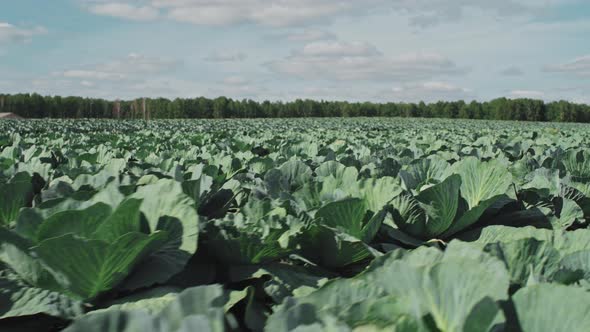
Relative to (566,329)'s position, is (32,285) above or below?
below

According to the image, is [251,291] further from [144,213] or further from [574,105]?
[574,105]

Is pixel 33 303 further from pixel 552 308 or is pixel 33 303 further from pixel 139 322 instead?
pixel 552 308

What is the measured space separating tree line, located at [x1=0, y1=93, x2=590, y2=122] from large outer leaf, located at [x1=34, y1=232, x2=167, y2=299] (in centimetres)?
8021

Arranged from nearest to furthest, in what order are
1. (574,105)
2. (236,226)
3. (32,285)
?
(32,285)
(236,226)
(574,105)

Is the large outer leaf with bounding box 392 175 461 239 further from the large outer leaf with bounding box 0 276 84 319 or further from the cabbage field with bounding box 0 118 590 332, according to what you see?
the large outer leaf with bounding box 0 276 84 319

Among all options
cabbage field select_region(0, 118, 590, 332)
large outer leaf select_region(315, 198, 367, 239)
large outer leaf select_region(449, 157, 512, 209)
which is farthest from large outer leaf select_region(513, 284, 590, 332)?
large outer leaf select_region(449, 157, 512, 209)

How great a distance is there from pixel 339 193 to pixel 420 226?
1.00 ft

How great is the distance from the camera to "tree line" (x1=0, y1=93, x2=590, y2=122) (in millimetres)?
80375

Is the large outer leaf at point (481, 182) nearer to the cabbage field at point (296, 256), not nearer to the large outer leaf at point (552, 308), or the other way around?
the cabbage field at point (296, 256)

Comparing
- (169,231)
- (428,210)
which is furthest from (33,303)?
(428,210)

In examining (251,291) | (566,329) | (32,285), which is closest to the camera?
(566,329)

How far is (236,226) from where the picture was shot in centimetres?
146

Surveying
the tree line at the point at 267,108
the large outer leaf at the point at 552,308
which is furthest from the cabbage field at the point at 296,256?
the tree line at the point at 267,108

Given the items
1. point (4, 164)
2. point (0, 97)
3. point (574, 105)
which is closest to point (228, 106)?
point (0, 97)
